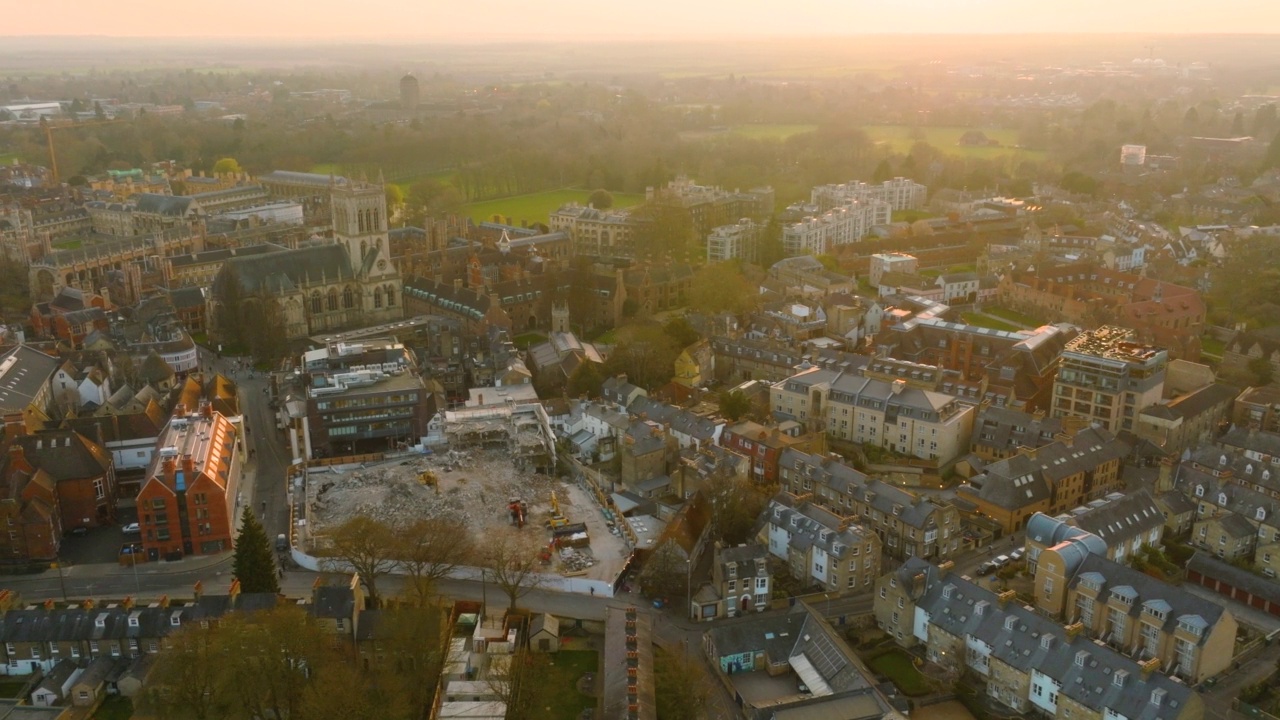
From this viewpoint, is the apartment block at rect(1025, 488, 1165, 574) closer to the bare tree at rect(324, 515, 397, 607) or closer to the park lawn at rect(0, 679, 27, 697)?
the bare tree at rect(324, 515, 397, 607)

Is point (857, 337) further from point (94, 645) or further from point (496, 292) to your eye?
point (94, 645)

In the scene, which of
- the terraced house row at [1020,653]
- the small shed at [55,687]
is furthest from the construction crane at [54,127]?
the terraced house row at [1020,653]

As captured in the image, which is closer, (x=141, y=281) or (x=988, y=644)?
(x=988, y=644)

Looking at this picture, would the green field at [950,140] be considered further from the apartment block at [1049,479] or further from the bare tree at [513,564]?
the bare tree at [513,564]

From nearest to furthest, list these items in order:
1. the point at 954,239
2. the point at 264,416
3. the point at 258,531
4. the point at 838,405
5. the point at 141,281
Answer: the point at 258,531 → the point at 838,405 → the point at 264,416 → the point at 141,281 → the point at 954,239

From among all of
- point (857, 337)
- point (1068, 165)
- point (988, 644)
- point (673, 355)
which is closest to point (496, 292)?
point (673, 355)

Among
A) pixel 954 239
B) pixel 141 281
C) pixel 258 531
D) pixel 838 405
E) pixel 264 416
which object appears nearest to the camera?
pixel 258 531
